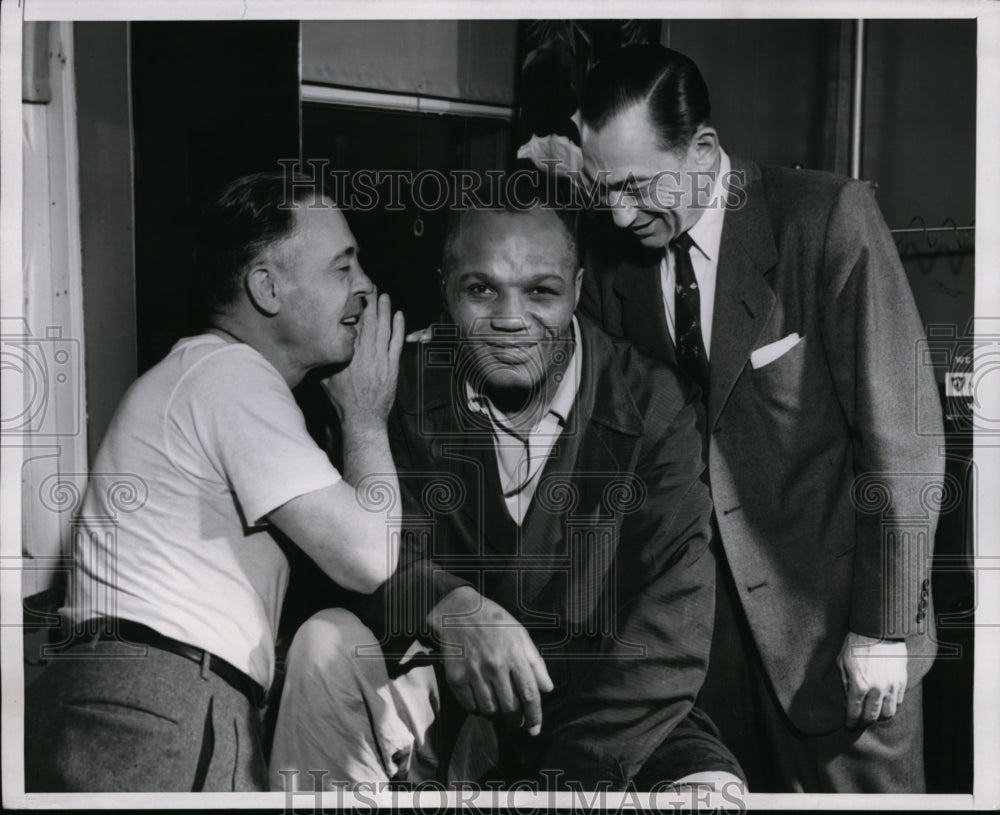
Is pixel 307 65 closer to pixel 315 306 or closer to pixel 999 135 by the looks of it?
pixel 315 306

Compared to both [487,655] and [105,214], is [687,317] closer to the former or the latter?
[487,655]

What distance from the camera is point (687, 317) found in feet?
9.82

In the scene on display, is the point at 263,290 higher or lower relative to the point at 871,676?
higher

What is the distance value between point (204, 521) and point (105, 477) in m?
0.33

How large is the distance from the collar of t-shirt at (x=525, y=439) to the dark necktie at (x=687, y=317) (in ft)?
1.00

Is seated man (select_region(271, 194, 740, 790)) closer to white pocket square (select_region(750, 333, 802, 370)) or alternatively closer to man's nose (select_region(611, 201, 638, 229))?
man's nose (select_region(611, 201, 638, 229))

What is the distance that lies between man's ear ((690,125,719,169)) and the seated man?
44 cm

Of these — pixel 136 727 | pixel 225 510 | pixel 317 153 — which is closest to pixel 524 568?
pixel 225 510

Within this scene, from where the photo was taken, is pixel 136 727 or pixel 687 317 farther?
pixel 687 317

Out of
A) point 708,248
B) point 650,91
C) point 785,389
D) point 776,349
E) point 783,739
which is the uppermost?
point 650,91

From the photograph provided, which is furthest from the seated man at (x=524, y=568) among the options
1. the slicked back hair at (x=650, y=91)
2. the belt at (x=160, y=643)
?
the slicked back hair at (x=650, y=91)

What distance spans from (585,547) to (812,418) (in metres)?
0.77

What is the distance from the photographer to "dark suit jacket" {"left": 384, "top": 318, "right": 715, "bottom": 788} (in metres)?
2.94

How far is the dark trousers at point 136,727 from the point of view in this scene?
112 inches
